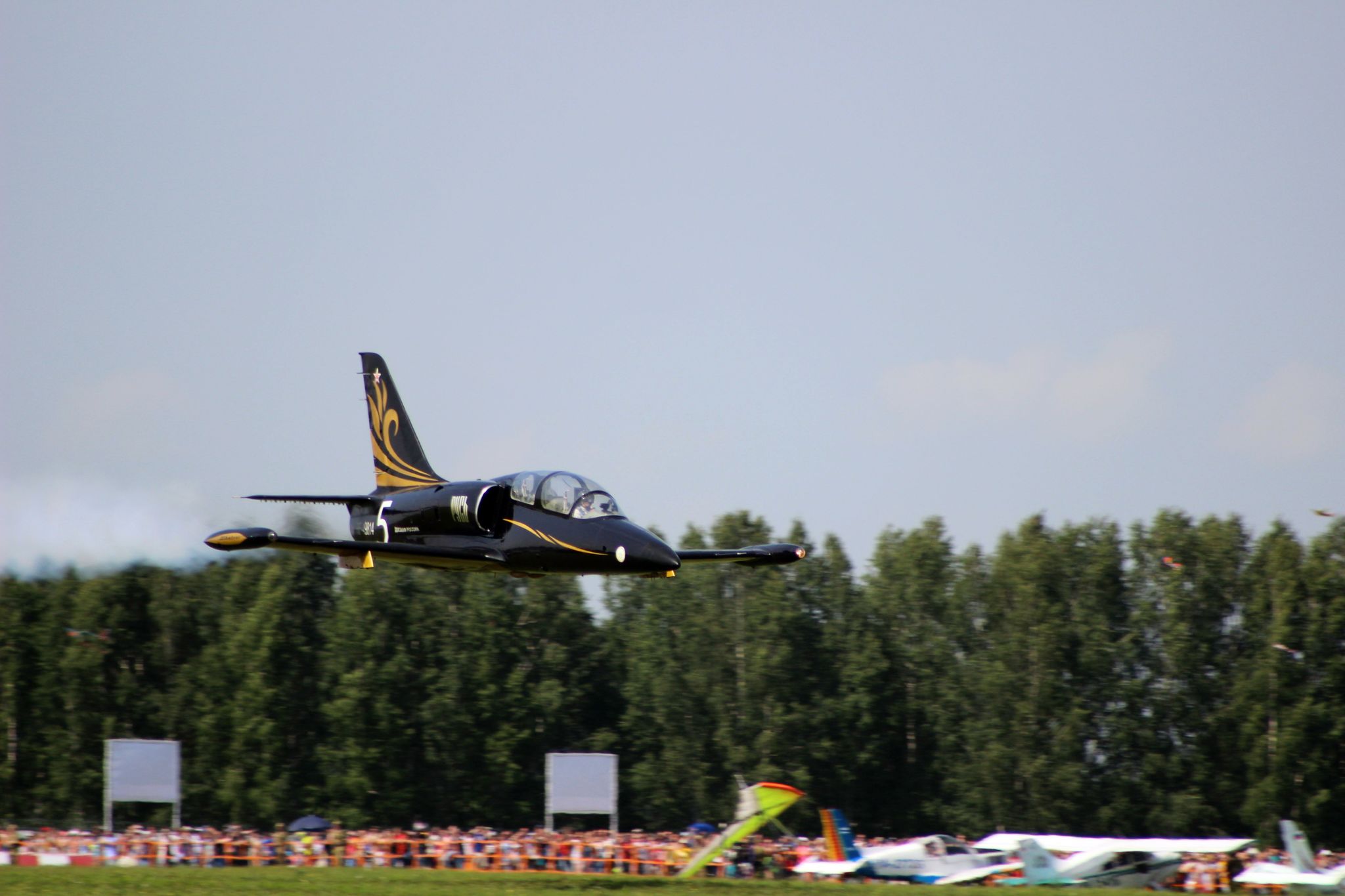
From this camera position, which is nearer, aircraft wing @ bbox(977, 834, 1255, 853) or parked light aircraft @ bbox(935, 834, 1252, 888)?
parked light aircraft @ bbox(935, 834, 1252, 888)

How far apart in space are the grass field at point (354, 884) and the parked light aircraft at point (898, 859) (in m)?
4.24

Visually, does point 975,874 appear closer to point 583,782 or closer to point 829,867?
point 829,867

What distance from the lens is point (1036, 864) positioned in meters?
37.2

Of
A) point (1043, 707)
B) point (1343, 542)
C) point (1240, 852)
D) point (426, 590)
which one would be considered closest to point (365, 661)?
point (426, 590)

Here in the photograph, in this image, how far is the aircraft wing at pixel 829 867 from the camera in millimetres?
39281

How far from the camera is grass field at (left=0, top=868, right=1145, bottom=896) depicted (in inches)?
1101

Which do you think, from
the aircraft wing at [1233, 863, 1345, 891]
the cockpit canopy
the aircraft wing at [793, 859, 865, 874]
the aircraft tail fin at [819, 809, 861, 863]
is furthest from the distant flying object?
the cockpit canopy

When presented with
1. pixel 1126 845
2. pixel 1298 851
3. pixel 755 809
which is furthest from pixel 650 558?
pixel 1298 851

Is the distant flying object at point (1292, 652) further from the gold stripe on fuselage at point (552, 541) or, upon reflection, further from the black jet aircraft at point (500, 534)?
the gold stripe on fuselage at point (552, 541)

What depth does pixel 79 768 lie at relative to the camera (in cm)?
7475

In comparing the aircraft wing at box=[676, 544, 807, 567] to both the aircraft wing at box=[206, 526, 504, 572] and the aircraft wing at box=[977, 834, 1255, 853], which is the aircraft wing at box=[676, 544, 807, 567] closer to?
the aircraft wing at box=[206, 526, 504, 572]

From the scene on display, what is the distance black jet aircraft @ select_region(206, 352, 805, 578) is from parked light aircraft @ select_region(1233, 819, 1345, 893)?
16.4 meters

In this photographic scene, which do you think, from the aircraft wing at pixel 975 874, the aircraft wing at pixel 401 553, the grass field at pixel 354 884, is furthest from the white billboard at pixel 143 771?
the aircraft wing at pixel 975 874

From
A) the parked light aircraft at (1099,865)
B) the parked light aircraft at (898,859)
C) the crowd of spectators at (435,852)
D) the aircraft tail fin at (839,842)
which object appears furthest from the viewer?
the crowd of spectators at (435,852)
